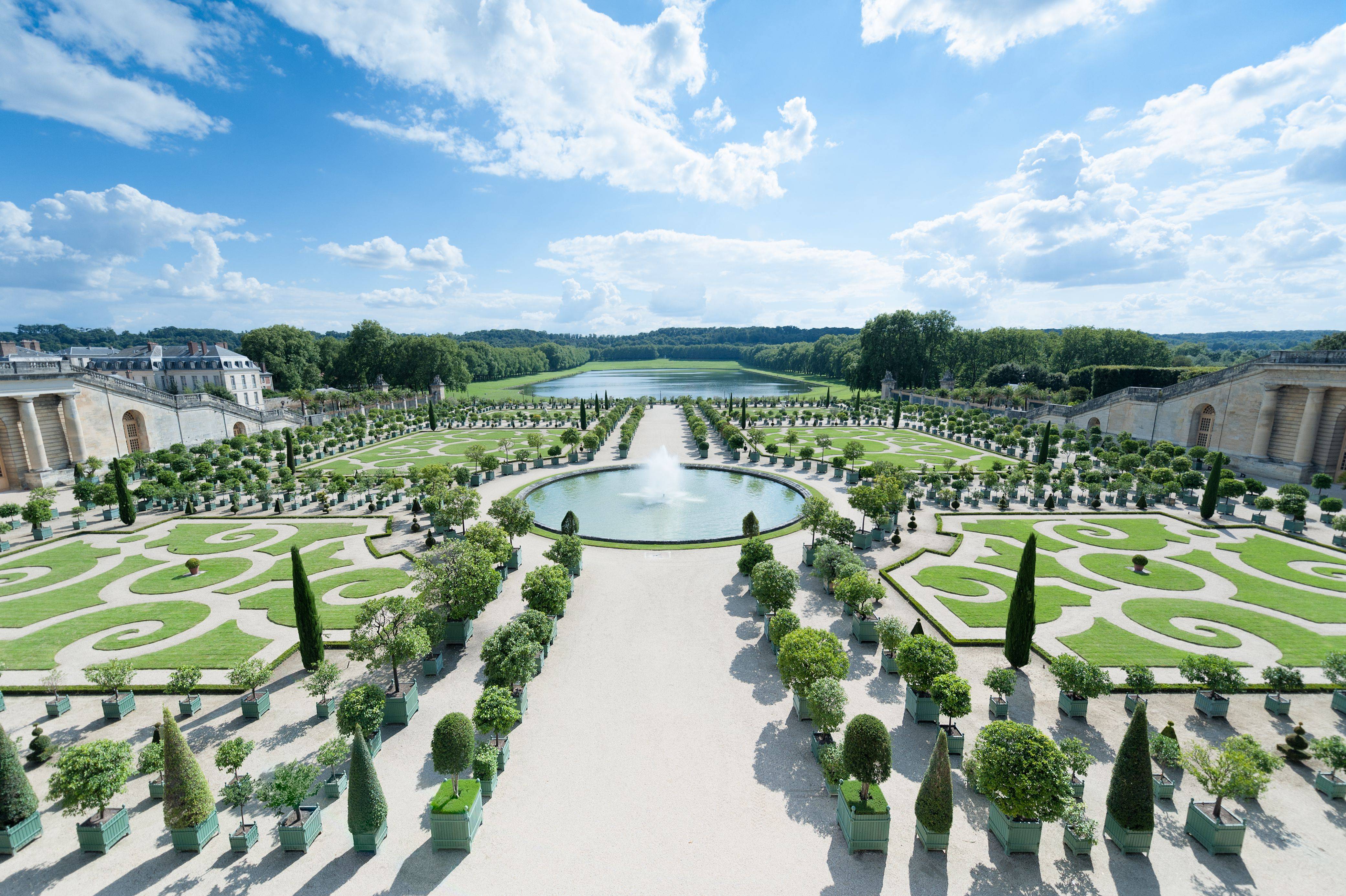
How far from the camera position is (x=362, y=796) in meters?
12.3

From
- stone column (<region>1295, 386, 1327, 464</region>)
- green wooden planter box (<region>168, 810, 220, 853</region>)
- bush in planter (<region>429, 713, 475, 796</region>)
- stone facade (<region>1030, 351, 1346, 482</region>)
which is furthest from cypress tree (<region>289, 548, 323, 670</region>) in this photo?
stone column (<region>1295, 386, 1327, 464</region>)

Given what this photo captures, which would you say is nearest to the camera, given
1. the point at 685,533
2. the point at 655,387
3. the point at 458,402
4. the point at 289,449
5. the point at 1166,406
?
the point at 685,533

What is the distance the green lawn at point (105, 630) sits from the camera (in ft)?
68.4

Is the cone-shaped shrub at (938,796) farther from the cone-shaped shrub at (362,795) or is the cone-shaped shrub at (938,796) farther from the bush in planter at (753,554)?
the bush in planter at (753,554)

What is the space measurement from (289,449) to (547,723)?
48.6m

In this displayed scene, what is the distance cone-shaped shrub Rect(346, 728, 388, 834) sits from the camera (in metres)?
12.2

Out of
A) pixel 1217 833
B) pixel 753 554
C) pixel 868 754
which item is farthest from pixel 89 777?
pixel 1217 833

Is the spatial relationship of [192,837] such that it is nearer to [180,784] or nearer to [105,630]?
[180,784]

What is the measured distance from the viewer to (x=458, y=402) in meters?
104

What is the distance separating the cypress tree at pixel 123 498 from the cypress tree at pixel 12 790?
30.0 metres

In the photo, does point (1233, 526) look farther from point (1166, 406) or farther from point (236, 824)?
point (236, 824)

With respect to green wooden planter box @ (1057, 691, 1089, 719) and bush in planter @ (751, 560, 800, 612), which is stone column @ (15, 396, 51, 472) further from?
green wooden planter box @ (1057, 691, 1089, 719)

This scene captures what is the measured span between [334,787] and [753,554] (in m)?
17.5

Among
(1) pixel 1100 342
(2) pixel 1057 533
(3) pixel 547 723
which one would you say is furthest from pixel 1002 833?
(1) pixel 1100 342
